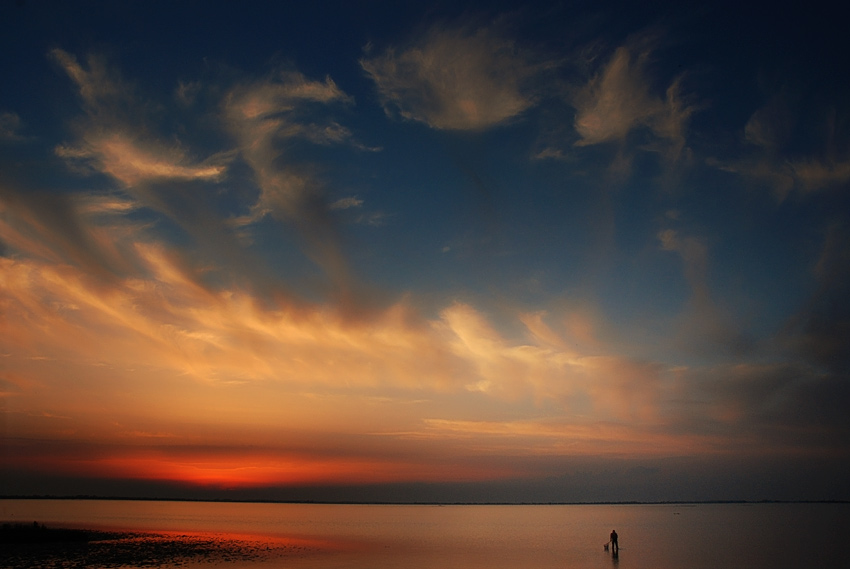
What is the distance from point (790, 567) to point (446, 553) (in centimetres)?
3154

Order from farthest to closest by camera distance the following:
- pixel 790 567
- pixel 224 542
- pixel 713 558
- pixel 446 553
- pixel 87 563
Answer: pixel 224 542
pixel 446 553
pixel 713 558
pixel 790 567
pixel 87 563

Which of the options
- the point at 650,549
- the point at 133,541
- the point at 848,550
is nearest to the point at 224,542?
the point at 133,541

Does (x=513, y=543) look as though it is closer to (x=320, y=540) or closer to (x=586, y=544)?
(x=586, y=544)

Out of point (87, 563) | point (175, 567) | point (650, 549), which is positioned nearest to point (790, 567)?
point (650, 549)

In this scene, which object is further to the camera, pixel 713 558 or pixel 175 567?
pixel 713 558

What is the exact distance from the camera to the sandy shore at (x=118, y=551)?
1752 inches

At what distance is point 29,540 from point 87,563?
A: 19286 millimetres

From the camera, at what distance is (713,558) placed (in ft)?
184

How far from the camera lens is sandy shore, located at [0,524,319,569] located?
1752 inches

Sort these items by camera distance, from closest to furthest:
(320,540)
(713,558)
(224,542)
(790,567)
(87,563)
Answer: (87,563) < (790,567) < (713,558) < (224,542) < (320,540)

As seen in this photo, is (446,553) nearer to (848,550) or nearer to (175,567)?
(175,567)

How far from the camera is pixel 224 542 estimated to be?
230ft

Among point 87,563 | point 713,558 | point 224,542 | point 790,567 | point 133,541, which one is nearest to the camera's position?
point 87,563

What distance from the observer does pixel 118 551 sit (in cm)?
5338
